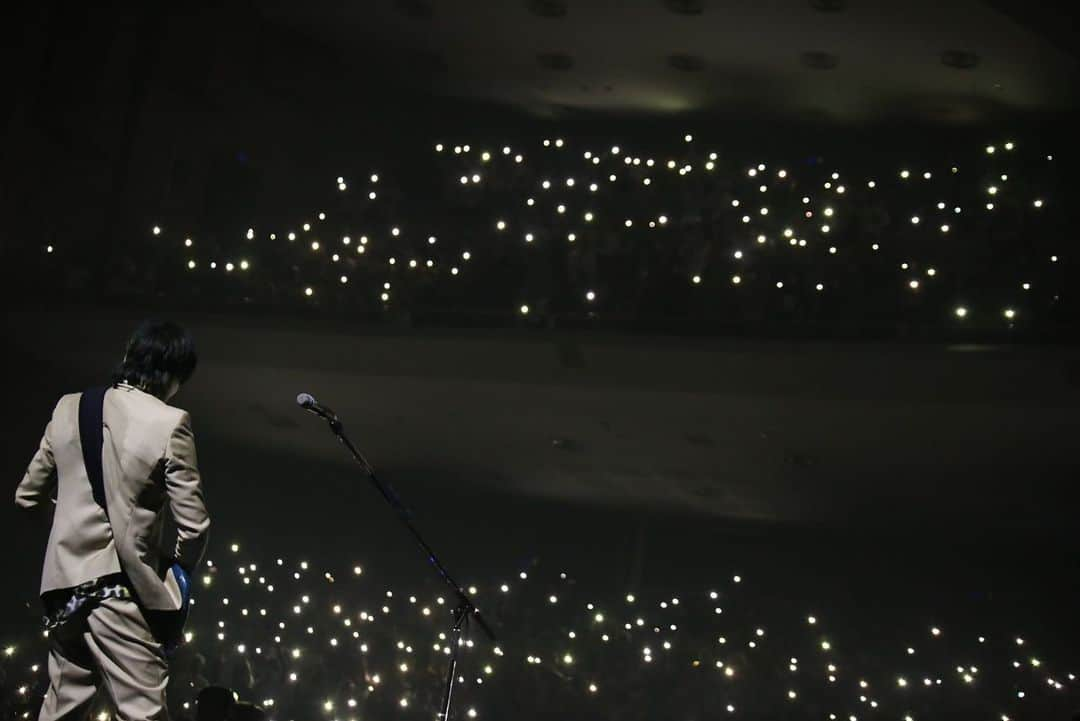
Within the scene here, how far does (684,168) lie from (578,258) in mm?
986

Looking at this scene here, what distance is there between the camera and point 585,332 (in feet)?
15.5

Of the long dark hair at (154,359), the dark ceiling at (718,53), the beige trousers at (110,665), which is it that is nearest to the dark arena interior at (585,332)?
the dark ceiling at (718,53)

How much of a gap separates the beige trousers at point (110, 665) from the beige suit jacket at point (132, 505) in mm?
66

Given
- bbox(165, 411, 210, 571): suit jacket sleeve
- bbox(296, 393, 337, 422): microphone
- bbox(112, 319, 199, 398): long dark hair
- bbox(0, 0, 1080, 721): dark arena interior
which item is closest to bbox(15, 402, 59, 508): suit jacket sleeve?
bbox(112, 319, 199, 398): long dark hair

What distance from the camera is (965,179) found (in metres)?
5.00

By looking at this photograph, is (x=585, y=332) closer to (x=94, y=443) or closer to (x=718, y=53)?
(x=718, y=53)

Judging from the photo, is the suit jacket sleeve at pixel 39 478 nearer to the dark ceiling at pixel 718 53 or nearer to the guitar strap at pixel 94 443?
the guitar strap at pixel 94 443

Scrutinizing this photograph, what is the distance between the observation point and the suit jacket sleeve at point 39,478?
1.82m

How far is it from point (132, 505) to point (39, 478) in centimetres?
27

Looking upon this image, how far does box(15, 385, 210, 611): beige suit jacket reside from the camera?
170 cm

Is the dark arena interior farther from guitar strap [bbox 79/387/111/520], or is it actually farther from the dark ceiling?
guitar strap [bbox 79/387/111/520]

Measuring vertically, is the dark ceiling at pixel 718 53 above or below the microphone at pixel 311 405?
above

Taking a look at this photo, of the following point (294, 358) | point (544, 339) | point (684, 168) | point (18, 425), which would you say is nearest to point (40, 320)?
point (18, 425)

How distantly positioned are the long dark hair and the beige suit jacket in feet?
0.25
